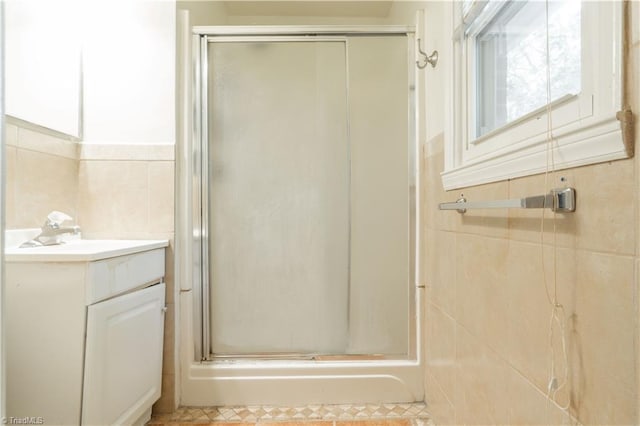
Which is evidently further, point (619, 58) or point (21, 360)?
point (21, 360)

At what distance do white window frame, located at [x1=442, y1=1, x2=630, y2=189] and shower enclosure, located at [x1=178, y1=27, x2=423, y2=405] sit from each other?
554mm

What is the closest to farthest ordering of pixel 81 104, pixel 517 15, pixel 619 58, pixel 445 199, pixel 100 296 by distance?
pixel 619 58, pixel 517 15, pixel 100 296, pixel 445 199, pixel 81 104

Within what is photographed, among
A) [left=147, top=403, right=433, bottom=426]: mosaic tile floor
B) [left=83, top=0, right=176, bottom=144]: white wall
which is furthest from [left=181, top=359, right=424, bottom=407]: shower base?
[left=83, top=0, right=176, bottom=144]: white wall

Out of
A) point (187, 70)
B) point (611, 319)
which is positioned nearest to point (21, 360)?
point (187, 70)

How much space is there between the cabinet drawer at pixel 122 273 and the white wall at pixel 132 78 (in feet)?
1.79

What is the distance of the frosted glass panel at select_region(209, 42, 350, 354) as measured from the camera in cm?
161

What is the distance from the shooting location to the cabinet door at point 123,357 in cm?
104

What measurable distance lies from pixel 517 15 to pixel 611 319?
839mm

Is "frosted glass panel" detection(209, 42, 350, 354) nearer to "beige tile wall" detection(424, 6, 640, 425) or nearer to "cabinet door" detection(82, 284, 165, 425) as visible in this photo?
"cabinet door" detection(82, 284, 165, 425)

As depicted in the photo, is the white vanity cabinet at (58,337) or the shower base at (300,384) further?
the shower base at (300,384)

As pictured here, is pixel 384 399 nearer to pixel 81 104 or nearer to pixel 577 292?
pixel 577 292

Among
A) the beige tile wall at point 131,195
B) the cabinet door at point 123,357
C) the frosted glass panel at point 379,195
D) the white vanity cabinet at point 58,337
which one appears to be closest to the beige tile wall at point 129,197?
the beige tile wall at point 131,195

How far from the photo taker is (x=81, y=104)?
5.00ft

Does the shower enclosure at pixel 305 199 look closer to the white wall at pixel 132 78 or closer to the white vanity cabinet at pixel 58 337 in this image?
the white wall at pixel 132 78
